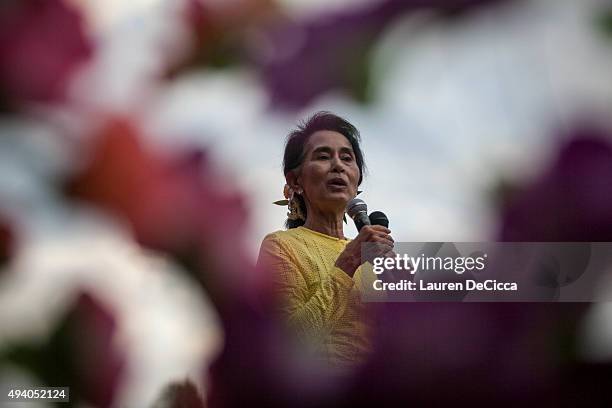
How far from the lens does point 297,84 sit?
435mm

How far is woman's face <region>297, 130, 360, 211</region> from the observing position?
1.24m

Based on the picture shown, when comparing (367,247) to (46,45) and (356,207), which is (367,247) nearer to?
(356,207)

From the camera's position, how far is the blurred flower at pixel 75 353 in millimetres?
356

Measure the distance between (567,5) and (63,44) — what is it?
0.96 meters

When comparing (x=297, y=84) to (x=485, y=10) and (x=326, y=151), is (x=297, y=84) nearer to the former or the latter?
(x=485, y=10)

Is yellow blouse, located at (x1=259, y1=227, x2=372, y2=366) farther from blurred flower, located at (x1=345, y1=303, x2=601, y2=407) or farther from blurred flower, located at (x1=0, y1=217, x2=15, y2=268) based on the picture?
blurred flower, located at (x1=0, y1=217, x2=15, y2=268)

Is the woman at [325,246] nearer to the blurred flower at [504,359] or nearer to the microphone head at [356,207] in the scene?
the microphone head at [356,207]

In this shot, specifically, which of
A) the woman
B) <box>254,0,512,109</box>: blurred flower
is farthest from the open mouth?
<box>254,0,512,109</box>: blurred flower

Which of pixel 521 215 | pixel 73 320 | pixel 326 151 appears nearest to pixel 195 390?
pixel 73 320

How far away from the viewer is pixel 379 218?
1.28m

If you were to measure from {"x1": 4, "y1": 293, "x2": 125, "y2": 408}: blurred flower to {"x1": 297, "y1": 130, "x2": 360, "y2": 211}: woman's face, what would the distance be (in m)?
0.87

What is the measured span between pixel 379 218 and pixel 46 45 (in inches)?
37.8

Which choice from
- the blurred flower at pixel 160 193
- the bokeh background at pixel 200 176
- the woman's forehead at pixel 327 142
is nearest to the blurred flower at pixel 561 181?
the bokeh background at pixel 200 176

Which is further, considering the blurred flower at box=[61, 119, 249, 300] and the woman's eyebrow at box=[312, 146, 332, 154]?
the woman's eyebrow at box=[312, 146, 332, 154]
